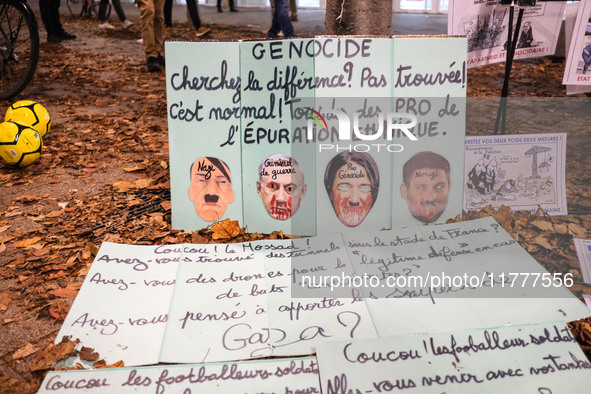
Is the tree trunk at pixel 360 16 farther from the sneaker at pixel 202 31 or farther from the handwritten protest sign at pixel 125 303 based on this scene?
the sneaker at pixel 202 31

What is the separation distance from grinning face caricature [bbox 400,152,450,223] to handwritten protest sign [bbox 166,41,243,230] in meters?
0.75

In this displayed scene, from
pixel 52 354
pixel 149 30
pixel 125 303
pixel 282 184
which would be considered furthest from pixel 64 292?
pixel 149 30

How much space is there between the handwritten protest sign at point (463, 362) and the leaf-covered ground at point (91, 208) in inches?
6.7

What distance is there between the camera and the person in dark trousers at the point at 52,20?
7.27 m

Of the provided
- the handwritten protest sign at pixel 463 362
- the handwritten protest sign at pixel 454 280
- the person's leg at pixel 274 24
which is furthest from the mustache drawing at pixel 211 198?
the person's leg at pixel 274 24

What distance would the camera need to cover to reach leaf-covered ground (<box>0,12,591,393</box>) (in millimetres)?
1777

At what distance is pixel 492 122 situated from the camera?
13.1ft

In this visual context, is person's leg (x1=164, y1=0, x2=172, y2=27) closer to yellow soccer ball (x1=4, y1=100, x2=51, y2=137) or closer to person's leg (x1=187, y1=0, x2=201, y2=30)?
person's leg (x1=187, y1=0, x2=201, y2=30)

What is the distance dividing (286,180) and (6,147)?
1.79 metres

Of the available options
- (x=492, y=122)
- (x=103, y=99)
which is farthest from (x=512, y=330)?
(x=103, y=99)

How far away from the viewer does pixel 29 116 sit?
3416 mm

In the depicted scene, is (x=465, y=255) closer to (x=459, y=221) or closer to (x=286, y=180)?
(x=459, y=221)

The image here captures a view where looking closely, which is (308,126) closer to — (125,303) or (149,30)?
(125,303)

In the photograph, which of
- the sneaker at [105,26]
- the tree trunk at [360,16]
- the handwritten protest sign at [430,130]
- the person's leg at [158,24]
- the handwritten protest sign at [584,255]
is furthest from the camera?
the sneaker at [105,26]
